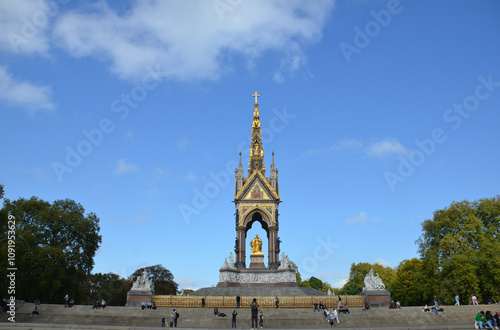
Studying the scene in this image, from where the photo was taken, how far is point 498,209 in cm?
3528

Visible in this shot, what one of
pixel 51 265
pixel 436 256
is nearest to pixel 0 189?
pixel 51 265

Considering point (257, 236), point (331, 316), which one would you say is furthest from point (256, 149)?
point (331, 316)

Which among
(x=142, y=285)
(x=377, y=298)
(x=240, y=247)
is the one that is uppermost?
Answer: (x=240, y=247)

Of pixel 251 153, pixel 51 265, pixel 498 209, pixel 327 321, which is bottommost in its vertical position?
pixel 327 321

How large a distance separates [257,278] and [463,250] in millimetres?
18236

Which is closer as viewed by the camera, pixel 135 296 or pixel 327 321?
pixel 327 321

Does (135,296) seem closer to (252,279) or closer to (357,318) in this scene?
(252,279)

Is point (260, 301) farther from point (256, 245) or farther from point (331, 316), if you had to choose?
point (256, 245)

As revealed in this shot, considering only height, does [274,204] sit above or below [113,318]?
above

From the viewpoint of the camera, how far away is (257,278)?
3388cm

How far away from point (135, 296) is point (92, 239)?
556 inches

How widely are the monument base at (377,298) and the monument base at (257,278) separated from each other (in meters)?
7.64

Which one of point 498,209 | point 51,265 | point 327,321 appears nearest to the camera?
point 327,321

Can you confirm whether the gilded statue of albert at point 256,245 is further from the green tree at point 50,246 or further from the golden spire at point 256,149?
the green tree at point 50,246
